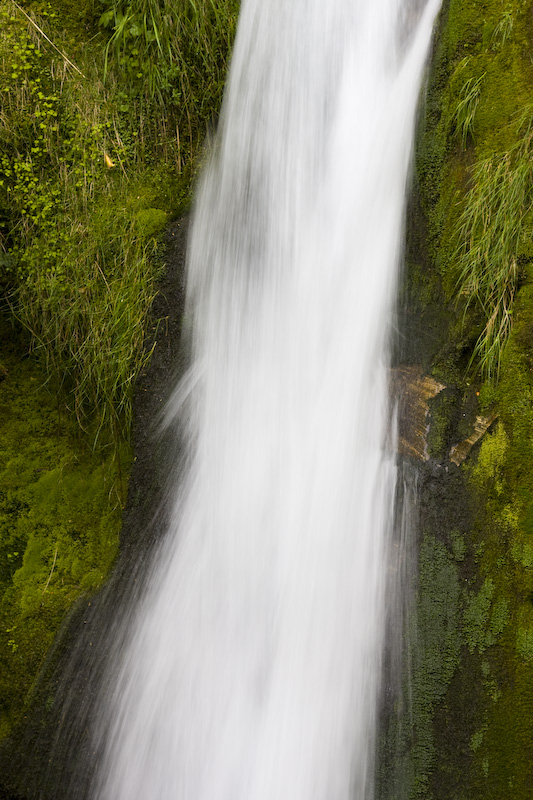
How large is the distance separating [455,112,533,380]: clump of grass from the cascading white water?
51cm

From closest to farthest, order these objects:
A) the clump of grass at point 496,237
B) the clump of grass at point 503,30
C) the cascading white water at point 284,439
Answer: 1. the clump of grass at point 496,237
2. the clump of grass at point 503,30
3. the cascading white water at point 284,439

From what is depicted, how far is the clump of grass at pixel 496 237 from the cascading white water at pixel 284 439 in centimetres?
51

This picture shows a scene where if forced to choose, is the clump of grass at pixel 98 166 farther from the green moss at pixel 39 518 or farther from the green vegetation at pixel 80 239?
the green moss at pixel 39 518

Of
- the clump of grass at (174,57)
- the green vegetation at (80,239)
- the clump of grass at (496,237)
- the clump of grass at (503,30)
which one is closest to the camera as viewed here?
the clump of grass at (496,237)

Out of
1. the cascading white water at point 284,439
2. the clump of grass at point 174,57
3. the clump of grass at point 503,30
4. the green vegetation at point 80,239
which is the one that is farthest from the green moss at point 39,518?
the clump of grass at point 503,30

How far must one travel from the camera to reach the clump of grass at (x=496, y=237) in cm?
306

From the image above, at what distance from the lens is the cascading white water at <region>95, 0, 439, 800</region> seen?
3314mm

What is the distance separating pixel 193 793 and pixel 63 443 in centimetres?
223

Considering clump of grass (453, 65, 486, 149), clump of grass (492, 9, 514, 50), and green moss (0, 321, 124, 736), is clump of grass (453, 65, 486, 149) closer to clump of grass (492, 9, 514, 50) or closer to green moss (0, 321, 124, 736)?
clump of grass (492, 9, 514, 50)

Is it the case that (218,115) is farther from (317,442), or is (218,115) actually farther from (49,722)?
(49,722)

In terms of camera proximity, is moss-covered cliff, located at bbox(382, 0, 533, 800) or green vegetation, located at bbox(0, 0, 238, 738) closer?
moss-covered cliff, located at bbox(382, 0, 533, 800)

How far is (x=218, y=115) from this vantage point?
3.98 meters

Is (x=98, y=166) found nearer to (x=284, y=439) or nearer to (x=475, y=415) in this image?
(x=284, y=439)

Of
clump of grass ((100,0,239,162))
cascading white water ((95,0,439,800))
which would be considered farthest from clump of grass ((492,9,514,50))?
clump of grass ((100,0,239,162))
